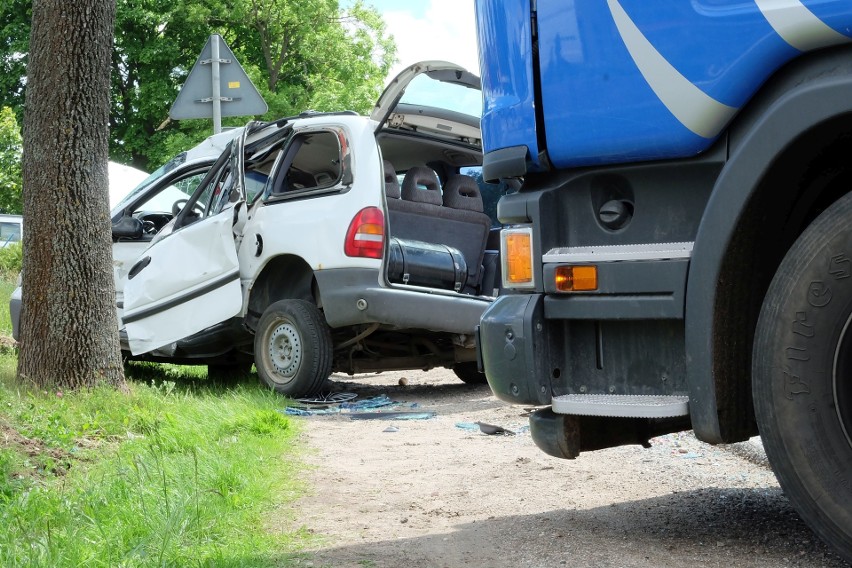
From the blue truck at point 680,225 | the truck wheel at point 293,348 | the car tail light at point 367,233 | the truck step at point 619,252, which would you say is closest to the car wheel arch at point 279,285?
the truck wheel at point 293,348

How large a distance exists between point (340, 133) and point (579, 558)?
17.3 feet

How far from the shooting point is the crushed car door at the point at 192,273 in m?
8.67

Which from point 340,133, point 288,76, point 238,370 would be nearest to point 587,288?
point 340,133

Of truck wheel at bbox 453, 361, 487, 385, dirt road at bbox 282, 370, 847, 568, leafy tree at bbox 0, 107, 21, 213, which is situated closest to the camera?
dirt road at bbox 282, 370, 847, 568

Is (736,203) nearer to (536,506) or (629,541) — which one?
(629,541)

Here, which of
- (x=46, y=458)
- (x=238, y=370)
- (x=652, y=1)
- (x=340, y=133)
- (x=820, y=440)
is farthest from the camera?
(x=238, y=370)

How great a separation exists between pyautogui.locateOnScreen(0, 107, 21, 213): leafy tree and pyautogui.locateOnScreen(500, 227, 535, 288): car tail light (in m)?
22.8

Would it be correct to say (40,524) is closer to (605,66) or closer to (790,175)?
(605,66)

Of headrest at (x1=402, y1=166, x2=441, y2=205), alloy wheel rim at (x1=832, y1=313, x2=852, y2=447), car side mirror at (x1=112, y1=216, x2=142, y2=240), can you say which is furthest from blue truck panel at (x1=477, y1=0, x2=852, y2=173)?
car side mirror at (x1=112, y1=216, x2=142, y2=240)

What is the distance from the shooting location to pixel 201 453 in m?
5.51

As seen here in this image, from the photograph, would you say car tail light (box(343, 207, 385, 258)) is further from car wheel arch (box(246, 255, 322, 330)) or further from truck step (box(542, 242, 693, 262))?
truck step (box(542, 242, 693, 262))

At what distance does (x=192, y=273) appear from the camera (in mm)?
8820

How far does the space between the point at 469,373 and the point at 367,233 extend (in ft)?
7.69

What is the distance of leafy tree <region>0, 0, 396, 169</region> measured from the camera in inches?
1195
